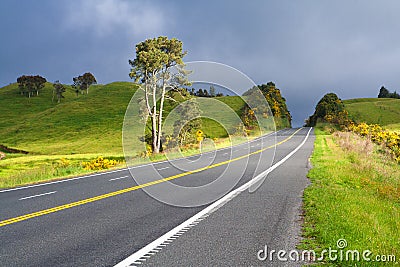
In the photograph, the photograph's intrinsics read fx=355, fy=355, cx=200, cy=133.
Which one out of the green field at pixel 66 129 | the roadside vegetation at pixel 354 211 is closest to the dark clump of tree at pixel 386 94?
the green field at pixel 66 129

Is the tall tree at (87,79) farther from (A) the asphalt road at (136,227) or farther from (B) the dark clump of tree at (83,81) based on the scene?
(A) the asphalt road at (136,227)

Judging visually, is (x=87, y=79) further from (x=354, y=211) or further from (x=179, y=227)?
(x=354, y=211)

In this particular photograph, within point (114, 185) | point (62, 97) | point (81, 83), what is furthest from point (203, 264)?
point (81, 83)

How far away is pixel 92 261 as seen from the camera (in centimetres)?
528

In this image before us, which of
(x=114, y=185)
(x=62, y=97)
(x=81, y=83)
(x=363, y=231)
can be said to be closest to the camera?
(x=363, y=231)

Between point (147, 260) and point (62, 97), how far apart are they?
5793 inches

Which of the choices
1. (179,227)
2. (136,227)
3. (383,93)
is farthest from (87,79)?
(179,227)

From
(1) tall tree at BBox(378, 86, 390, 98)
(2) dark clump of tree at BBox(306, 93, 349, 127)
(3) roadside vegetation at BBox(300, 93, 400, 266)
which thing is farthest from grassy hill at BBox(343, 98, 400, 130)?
(3) roadside vegetation at BBox(300, 93, 400, 266)

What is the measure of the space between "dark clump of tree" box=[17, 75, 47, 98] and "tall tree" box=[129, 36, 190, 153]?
390ft

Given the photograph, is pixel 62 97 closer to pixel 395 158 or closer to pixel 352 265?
pixel 395 158

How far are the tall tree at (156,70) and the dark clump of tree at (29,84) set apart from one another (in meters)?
119

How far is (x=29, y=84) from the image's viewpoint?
13950 centimetres

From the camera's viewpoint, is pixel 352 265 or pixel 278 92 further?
pixel 278 92

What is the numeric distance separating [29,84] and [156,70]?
4777 inches
